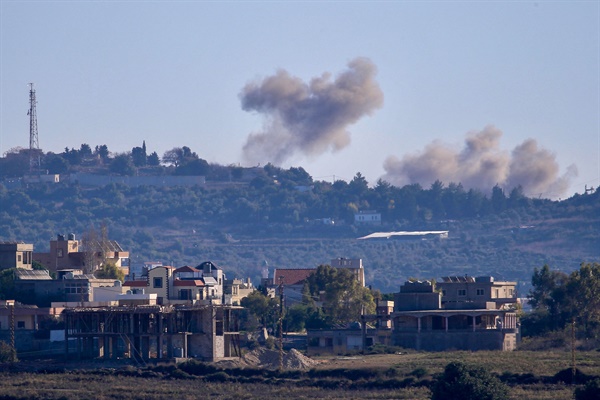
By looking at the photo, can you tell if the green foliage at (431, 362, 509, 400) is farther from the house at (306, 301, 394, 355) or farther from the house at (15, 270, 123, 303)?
the house at (15, 270, 123, 303)

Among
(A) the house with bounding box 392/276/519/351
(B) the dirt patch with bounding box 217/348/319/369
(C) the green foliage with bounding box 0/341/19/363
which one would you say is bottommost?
(B) the dirt patch with bounding box 217/348/319/369

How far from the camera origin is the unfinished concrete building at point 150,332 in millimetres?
93000

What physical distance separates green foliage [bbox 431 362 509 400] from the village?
24.5 meters

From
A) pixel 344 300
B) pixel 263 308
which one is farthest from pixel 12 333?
pixel 344 300

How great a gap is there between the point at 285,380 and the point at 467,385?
44.6 ft

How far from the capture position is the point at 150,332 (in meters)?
93.4

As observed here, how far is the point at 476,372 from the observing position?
70.1 m

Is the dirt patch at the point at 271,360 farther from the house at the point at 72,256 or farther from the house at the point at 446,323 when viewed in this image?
the house at the point at 72,256

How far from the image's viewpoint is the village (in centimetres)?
9356

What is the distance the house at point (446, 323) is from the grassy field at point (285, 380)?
941 centimetres

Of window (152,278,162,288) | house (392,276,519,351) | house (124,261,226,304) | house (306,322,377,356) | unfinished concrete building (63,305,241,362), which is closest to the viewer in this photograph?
unfinished concrete building (63,305,241,362)

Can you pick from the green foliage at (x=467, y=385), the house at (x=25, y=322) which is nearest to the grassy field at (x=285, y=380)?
the green foliage at (x=467, y=385)

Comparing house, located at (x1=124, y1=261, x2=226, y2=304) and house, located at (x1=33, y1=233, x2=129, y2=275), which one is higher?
house, located at (x1=33, y1=233, x2=129, y2=275)

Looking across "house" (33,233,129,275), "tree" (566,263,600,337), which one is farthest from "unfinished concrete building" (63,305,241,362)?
"house" (33,233,129,275)
